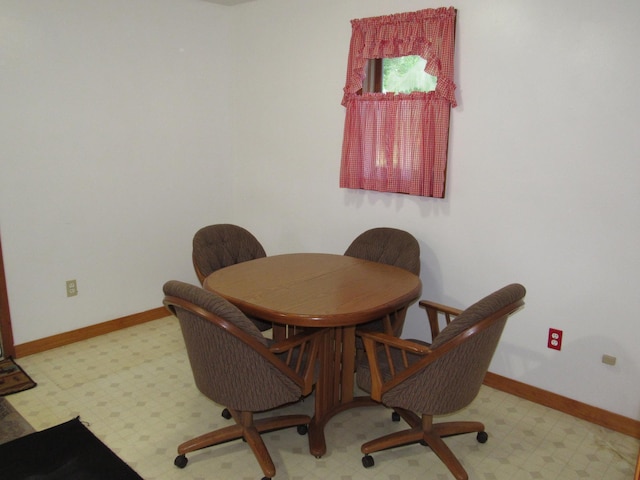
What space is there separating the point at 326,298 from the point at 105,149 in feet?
7.07

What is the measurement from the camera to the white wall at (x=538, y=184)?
2.40 m

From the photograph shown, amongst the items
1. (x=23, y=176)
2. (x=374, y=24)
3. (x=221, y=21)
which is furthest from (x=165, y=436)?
(x=221, y=21)

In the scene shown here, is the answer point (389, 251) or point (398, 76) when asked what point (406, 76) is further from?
point (389, 251)

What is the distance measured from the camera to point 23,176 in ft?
10.1

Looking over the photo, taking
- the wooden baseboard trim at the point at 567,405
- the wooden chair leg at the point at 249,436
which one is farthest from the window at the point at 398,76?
the wooden chair leg at the point at 249,436

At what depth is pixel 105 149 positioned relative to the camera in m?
3.46

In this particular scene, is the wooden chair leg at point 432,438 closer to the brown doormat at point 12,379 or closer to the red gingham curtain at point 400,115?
the red gingham curtain at point 400,115

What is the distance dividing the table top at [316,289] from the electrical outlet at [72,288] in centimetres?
136

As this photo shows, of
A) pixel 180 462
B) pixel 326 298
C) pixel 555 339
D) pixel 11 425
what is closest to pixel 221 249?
pixel 326 298

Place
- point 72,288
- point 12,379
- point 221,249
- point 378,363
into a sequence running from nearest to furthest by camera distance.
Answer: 1. point 378,363
2. point 12,379
3. point 221,249
4. point 72,288

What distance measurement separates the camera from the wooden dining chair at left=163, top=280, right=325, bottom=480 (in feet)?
6.20

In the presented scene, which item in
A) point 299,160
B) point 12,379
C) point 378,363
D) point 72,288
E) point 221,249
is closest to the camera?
point 378,363

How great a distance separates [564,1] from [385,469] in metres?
2.44

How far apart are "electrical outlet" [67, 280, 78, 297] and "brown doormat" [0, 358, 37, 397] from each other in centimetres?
54
